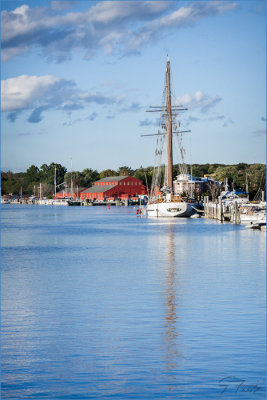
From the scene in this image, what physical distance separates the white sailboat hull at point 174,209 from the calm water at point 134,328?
50.9 m

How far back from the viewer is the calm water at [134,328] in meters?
16.2

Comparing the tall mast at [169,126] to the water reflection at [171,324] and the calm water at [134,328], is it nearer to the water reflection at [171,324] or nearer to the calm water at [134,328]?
the calm water at [134,328]

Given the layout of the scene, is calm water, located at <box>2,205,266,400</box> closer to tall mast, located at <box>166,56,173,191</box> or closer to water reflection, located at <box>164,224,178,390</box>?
water reflection, located at <box>164,224,178,390</box>

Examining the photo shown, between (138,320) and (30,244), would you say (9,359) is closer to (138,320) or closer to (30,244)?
(138,320)

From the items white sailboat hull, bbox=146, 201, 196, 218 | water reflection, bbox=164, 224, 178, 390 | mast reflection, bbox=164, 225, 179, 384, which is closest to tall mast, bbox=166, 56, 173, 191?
white sailboat hull, bbox=146, 201, 196, 218

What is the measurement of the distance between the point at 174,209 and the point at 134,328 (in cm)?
7309

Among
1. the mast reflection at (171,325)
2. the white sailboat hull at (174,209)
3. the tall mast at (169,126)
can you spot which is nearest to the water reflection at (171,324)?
the mast reflection at (171,325)

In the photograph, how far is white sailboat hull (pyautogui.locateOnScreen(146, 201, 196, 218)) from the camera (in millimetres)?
94375

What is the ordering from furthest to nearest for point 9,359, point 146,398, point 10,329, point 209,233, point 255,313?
point 209,233, point 255,313, point 10,329, point 9,359, point 146,398

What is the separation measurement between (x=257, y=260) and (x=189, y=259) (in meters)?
4.40

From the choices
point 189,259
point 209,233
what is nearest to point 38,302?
point 189,259

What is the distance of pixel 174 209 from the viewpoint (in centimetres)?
9444

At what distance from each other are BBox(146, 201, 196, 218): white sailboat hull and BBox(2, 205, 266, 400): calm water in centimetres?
5087

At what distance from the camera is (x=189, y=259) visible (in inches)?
1690
